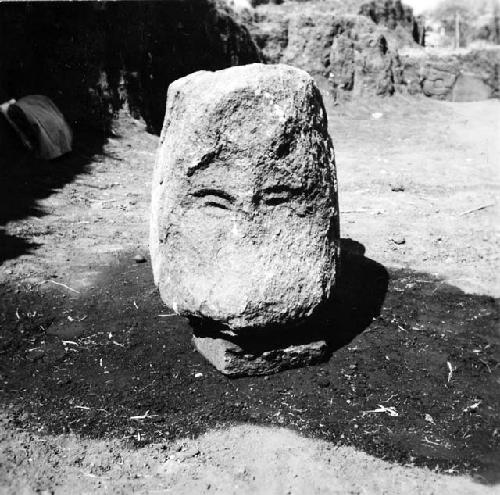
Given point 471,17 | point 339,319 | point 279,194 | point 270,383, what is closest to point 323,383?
point 270,383

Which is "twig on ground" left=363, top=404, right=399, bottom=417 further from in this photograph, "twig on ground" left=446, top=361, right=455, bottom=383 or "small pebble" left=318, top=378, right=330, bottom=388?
"twig on ground" left=446, top=361, right=455, bottom=383

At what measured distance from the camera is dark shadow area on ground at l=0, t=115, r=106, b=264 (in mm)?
5898

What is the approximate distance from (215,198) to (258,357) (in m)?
0.93

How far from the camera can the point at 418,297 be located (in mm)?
4348

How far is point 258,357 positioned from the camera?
3.33 m

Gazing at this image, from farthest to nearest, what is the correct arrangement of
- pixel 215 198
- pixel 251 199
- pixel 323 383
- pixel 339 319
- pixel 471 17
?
pixel 471 17, pixel 339 319, pixel 323 383, pixel 215 198, pixel 251 199

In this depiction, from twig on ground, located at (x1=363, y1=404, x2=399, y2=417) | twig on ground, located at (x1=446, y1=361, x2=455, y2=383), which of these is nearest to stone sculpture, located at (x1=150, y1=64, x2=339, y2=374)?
twig on ground, located at (x1=363, y1=404, x2=399, y2=417)

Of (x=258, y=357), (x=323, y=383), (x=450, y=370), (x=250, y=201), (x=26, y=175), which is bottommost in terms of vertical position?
(x=450, y=370)

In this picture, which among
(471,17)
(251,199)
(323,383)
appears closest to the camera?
(251,199)

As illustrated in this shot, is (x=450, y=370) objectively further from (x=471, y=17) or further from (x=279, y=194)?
(x=471, y=17)

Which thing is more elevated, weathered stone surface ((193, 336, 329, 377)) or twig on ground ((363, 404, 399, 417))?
weathered stone surface ((193, 336, 329, 377))

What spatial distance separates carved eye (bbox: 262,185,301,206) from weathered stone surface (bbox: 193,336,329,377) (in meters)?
0.82

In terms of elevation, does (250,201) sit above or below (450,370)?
above

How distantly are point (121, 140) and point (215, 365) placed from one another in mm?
6281
